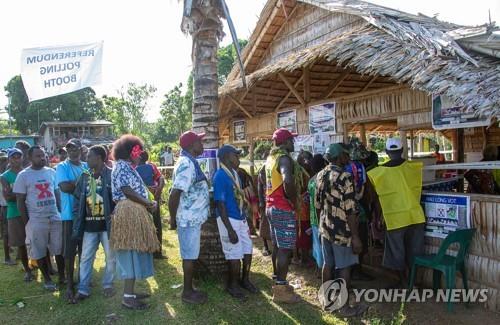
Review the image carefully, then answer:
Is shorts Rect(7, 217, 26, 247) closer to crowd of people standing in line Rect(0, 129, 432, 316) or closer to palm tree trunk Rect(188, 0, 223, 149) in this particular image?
crowd of people standing in line Rect(0, 129, 432, 316)

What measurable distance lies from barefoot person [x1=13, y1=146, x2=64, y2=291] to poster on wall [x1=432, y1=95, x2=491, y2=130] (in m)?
4.81

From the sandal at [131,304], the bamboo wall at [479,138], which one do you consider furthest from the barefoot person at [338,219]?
the bamboo wall at [479,138]

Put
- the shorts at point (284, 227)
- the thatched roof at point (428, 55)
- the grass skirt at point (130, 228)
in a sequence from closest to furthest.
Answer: the thatched roof at point (428, 55) < the grass skirt at point (130, 228) < the shorts at point (284, 227)

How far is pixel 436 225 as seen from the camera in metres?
4.62

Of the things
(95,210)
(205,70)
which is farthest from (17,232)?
(205,70)

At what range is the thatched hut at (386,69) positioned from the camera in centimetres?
407

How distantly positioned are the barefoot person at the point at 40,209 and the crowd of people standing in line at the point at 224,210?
13mm

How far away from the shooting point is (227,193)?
4398mm

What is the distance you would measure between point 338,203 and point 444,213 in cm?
138

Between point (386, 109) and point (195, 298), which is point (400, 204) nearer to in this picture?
point (386, 109)

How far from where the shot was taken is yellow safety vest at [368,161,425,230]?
4.40m

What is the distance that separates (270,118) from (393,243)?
4391 millimetres

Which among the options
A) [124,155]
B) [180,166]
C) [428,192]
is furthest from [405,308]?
[124,155]

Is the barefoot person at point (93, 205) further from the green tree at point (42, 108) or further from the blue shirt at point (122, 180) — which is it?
the green tree at point (42, 108)
